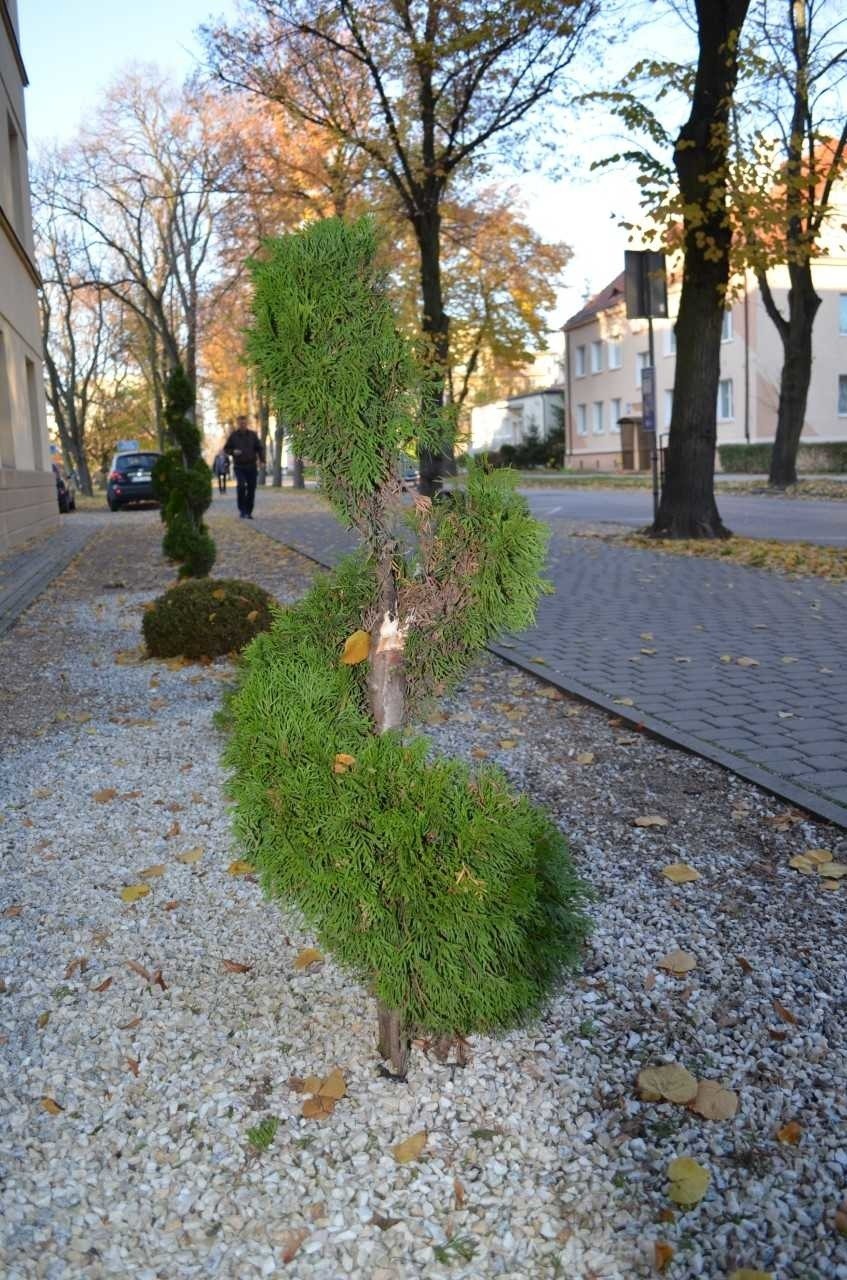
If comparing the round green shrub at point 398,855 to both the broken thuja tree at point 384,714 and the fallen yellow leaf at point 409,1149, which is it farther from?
the fallen yellow leaf at point 409,1149

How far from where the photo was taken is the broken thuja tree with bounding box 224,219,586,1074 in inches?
85.0

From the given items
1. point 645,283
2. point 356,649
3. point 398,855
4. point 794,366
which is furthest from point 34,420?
point 398,855

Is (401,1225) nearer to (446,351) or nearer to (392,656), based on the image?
(392,656)

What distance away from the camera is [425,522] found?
251 cm

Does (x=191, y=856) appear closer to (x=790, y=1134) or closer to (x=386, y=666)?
(x=386, y=666)

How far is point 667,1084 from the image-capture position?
2.39m

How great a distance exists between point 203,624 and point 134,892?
401 cm

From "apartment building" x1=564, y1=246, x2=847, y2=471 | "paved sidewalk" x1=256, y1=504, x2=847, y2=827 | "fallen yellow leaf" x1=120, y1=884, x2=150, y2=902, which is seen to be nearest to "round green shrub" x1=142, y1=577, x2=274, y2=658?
"paved sidewalk" x1=256, y1=504, x2=847, y2=827

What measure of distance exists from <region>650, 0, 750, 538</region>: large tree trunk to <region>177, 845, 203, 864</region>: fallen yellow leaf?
10.3m

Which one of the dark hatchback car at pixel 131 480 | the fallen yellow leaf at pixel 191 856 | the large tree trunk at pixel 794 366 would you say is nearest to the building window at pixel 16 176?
the dark hatchback car at pixel 131 480

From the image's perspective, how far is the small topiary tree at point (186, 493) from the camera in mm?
10922

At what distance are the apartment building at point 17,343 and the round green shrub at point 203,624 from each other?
9.25 m

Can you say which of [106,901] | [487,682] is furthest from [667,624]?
[106,901]

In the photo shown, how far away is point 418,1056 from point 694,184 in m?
12.3
